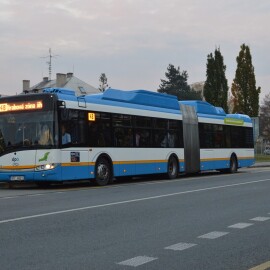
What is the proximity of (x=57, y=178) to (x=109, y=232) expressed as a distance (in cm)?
784

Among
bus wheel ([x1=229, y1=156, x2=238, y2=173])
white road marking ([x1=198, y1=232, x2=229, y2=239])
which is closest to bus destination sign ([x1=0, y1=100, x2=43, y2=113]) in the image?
white road marking ([x1=198, y1=232, x2=229, y2=239])

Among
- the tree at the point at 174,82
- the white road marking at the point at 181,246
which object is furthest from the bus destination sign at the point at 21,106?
the tree at the point at 174,82

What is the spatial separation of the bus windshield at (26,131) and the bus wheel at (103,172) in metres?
2.18

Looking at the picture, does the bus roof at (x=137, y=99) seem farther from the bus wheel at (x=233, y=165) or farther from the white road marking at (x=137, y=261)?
the white road marking at (x=137, y=261)

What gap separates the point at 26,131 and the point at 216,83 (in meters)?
37.5

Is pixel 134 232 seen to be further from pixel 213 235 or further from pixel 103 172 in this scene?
pixel 103 172

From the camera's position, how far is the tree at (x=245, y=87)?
5222 cm

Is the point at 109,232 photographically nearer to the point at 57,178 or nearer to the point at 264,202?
the point at 264,202

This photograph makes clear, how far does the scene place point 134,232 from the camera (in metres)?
8.01

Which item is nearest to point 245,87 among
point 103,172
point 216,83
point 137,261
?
point 216,83

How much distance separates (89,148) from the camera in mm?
16734

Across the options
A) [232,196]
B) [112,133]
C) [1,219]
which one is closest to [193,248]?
[1,219]

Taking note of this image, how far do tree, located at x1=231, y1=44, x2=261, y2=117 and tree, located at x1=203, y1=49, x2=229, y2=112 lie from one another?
1.69 m

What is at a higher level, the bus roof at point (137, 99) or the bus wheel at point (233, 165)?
the bus roof at point (137, 99)
